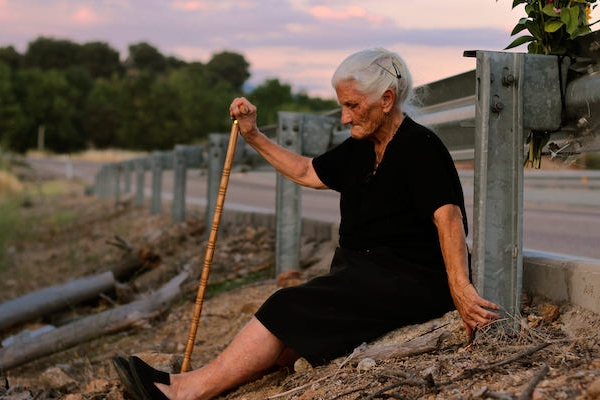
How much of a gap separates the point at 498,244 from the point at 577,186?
454 inches

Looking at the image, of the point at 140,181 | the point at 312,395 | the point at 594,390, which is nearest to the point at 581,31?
the point at 594,390

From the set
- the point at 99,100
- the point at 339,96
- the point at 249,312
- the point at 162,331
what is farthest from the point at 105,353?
the point at 99,100

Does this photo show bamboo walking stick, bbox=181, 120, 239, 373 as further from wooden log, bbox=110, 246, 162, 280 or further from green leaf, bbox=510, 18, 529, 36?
wooden log, bbox=110, 246, 162, 280

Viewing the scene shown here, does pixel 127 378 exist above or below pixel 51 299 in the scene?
above

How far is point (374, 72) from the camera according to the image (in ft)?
12.6

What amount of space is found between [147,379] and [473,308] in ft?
5.01

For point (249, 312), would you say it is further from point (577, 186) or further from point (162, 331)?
point (577, 186)

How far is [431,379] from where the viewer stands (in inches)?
117

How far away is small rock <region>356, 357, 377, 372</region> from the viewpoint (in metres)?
3.43

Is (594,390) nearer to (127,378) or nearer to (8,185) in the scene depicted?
(127,378)

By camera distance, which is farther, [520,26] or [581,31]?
[520,26]

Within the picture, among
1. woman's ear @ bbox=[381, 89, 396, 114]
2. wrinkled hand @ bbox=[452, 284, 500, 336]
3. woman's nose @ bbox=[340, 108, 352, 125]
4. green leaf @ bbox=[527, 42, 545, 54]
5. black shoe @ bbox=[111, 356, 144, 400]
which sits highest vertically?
green leaf @ bbox=[527, 42, 545, 54]

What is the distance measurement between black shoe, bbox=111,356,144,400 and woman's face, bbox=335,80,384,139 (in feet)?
5.04

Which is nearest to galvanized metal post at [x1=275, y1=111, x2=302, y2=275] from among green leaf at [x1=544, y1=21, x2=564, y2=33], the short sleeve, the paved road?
the paved road
